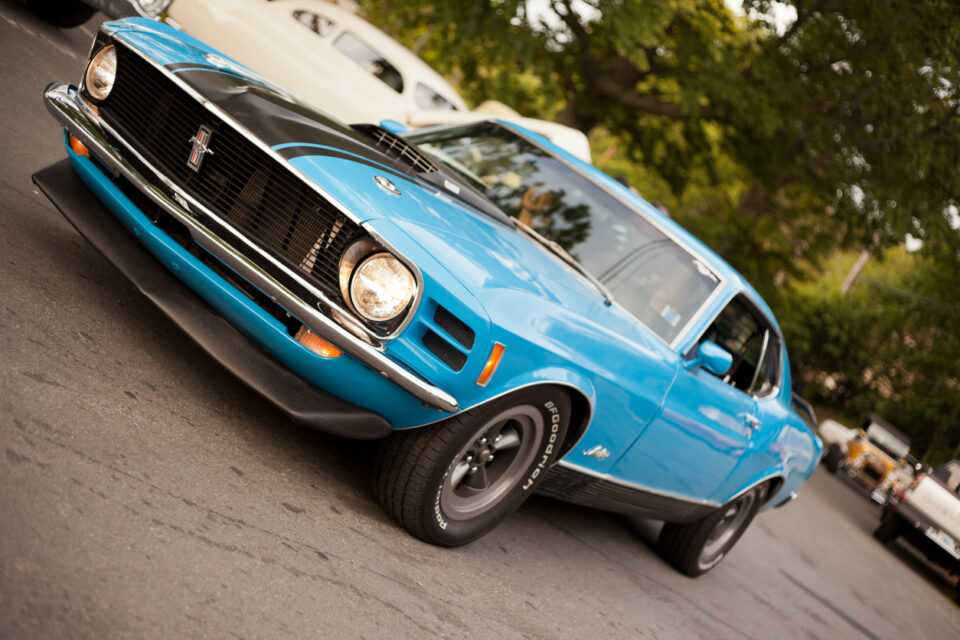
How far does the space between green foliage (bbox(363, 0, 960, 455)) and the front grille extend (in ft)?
28.8

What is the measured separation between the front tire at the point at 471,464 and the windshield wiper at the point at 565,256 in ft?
2.56

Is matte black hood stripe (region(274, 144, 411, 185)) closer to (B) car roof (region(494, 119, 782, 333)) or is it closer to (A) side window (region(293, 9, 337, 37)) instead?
(B) car roof (region(494, 119, 782, 333))

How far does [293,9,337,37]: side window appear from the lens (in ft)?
34.5

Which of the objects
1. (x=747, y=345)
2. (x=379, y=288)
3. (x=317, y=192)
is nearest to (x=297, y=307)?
(x=379, y=288)

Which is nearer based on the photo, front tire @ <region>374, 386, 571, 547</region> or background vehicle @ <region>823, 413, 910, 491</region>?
front tire @ <region>374, 386, 571, 547</region>

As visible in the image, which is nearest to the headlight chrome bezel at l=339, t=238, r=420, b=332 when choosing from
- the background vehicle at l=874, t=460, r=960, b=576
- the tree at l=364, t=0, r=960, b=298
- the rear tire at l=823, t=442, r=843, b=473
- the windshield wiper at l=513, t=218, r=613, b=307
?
the windshield wiper at l=513, t=218, r=613, b=307

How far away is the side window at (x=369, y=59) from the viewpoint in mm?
10570

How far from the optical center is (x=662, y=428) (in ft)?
14.0

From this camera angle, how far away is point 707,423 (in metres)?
4.62

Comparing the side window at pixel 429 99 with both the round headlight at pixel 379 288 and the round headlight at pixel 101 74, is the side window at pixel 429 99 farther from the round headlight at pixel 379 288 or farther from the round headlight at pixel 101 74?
the round headlight at pixel 379 288

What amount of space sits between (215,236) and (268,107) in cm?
65

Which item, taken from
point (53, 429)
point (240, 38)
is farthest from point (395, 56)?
point (53, 429)

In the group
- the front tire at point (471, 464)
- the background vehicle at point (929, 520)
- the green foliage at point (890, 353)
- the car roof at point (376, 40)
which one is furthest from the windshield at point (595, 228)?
the green foliage at point (890, 353)

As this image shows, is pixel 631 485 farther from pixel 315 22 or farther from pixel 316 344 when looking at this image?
pixel 315 22
